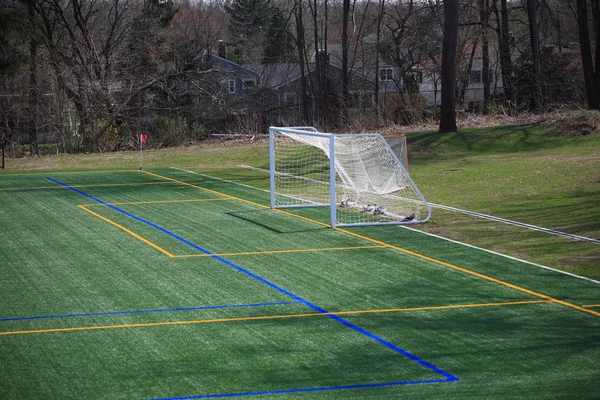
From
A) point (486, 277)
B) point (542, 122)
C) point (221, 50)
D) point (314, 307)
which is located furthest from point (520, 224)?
point (221, 50)

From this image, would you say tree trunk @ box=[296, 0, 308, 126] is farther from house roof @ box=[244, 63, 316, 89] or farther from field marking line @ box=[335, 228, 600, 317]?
field marking line @ box=[335, 228, 600, 317]

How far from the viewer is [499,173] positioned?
2069cm

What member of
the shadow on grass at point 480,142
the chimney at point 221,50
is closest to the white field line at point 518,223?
the shadow on grass at point 480,142

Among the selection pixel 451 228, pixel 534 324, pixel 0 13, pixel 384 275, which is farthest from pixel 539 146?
pixel 0 13

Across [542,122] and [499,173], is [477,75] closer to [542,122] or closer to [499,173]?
[542,122]

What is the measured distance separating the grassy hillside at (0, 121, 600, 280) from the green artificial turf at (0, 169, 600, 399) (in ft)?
3.55

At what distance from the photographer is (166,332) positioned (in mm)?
8867

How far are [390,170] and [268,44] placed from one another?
134 feet

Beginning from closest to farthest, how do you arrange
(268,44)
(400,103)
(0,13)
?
(0,13), (400,103), (268,44)

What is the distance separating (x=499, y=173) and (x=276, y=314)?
41.2 feet

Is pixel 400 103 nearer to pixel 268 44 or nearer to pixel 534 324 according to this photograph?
pixel 268 44

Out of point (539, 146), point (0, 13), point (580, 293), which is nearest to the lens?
point (580, 293)

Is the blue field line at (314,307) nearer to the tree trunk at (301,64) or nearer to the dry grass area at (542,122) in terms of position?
the dry grass area at (542,122)

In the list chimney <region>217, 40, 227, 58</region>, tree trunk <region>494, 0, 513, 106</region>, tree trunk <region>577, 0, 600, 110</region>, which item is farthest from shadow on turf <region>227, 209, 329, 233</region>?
chimney <region>217, 40, 227, 58</region>
